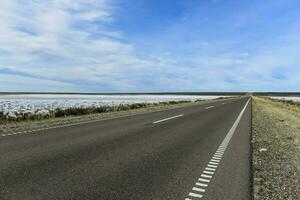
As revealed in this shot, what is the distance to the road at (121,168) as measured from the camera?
16.9ft

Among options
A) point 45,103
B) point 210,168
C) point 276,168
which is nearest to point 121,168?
point 210,168

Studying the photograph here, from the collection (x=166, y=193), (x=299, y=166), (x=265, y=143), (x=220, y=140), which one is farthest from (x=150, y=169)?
(x=265, y=143)

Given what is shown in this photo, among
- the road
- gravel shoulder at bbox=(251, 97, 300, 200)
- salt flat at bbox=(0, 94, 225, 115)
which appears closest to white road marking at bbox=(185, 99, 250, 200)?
the road

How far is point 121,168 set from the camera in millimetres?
6691

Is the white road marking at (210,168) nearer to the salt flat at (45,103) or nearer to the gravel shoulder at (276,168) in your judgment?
the gravel shoulder at (276,168)

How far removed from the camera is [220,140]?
37.1 ft

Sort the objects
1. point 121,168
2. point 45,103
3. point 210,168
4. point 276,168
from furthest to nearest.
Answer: point 45,103
point 276,168
point 210,168
point 121,168

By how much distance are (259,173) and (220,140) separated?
449 cm

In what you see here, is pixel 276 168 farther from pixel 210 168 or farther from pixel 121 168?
pixel 121 168

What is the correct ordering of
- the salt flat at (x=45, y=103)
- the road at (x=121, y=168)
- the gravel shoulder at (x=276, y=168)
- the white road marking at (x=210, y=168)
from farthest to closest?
1. the salt flat at (x=45, y=103)
2. the gravel shoulder at (x=276, y=168)
3. the white road marking at (x=210, y=168)
4. the road at (x=121, y=168)

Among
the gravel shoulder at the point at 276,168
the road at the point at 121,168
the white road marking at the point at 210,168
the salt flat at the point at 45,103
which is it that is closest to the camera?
the road at the point at 121,168

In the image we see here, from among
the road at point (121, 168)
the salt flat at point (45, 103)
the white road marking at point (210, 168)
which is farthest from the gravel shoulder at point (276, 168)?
the salt flat at point (45, 103)

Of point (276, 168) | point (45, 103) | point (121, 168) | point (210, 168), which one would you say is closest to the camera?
point (121, 168)

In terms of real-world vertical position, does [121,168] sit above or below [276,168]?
above
